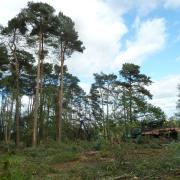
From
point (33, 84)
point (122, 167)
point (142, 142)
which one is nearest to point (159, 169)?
point (122, 167)

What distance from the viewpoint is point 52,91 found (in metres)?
39.5

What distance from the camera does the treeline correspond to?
2944 centimetres

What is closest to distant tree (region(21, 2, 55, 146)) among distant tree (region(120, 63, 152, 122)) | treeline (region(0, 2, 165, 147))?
treeline (region(0, 2, 165, 147))

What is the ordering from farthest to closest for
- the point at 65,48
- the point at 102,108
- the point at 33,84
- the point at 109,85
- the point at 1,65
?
the point at 102,108 → the point at 109,85 → the point at 33,84 → the point at 65,48 → the point at 1,65

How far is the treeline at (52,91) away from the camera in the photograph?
96.6ft

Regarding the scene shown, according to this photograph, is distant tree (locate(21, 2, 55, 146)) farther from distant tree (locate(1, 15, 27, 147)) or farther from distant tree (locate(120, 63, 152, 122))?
distant tree (locate(120, 63, 152, 122))

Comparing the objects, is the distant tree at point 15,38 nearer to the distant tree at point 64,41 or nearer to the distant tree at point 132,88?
the distant tree at point 64,41

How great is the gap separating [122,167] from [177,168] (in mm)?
2117

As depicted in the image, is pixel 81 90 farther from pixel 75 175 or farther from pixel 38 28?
pixel 75 175

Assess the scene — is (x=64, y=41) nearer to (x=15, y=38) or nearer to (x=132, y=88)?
(x=15, y=38)

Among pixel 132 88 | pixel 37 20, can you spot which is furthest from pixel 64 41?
pixel 132 88

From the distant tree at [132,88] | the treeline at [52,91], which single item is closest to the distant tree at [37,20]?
the treeline at [52,91]

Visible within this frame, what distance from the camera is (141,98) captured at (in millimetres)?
45625

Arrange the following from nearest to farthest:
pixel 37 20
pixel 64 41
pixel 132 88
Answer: pixel 37 20, pixel 64 41, pixel 132 88
